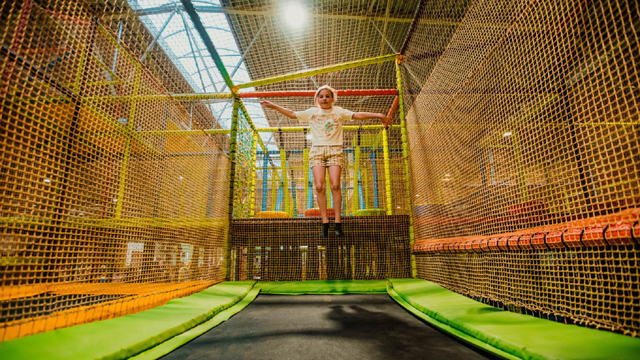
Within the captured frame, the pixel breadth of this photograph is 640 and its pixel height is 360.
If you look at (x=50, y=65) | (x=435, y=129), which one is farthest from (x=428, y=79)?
(x=50, y=65)

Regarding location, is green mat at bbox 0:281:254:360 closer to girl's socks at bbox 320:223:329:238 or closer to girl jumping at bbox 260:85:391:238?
girl's socks at bbox 320:223:329:238

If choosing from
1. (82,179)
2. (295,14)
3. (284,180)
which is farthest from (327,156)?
(295,14)

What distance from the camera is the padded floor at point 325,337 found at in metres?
1.21

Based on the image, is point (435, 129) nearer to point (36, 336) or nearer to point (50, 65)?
point (50, 65)

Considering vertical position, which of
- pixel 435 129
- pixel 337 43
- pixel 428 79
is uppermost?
pixel 337 43

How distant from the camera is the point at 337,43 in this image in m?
4.49

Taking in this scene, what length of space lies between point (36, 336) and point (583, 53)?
9.40 ft

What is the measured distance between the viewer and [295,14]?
13.9 feet

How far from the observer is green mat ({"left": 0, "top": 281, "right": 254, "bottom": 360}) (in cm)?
103

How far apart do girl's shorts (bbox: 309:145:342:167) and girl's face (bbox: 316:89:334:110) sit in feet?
1.87

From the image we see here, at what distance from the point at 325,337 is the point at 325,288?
1.48m

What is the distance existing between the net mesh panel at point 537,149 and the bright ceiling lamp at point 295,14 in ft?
6.73

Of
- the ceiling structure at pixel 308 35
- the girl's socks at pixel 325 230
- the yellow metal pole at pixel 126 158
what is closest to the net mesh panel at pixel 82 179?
the yellow metal pole at pixel 126 158

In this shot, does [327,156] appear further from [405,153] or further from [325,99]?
[405,153]
